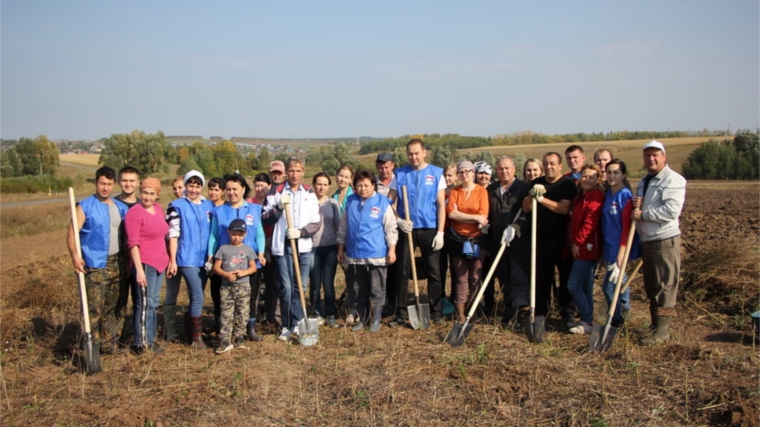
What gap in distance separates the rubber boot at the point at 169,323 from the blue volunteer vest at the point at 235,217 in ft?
2.87

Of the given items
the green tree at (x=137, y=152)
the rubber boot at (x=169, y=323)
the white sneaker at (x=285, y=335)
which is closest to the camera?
the rubber boot at (x=169, y=323)

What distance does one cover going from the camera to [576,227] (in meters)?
5.67

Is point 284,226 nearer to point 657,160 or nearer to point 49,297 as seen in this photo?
point 657,160

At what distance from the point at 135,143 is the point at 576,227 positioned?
169ft

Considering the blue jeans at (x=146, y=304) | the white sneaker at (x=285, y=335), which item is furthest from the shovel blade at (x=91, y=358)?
the white sneaker at (x=285, y=335)

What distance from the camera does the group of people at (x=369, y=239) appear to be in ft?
17.2

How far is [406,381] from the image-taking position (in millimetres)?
4723

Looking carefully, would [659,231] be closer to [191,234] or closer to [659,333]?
[659,333]

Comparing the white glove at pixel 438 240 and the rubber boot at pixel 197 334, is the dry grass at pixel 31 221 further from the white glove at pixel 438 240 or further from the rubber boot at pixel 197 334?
the white glove at pixel 438 240

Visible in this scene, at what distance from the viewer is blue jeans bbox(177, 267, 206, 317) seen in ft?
18.0

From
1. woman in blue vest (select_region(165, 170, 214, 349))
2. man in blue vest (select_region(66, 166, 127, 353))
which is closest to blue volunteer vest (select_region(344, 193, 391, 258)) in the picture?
woman in blue vest (select_region(165, 170, 214, 349))

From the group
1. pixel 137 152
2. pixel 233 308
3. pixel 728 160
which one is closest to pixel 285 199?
pixel 233 308

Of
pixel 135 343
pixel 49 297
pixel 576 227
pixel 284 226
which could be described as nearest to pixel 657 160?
pixel 576 227

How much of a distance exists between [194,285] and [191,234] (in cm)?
50
